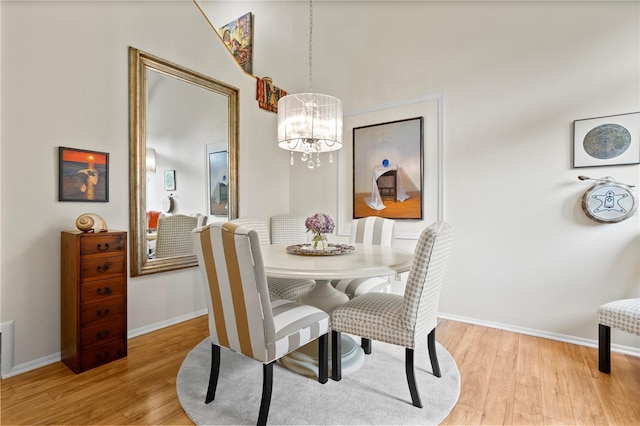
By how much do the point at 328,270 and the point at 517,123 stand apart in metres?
2.34

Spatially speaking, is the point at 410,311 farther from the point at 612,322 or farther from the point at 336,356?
the point at 612,322

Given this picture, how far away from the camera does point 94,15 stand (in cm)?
237

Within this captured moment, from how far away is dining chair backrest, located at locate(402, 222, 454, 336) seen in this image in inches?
62.0

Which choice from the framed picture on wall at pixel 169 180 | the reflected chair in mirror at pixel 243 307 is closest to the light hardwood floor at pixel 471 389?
the reflected chair in mirror at pixel 243 307

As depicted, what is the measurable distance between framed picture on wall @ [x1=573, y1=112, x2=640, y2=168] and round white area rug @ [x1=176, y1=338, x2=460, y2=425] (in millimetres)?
1939

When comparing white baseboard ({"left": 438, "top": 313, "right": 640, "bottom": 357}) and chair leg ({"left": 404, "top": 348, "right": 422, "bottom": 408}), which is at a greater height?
chair leg ({"left": 404, "top": 348, "right": 422, "bottom": 408})

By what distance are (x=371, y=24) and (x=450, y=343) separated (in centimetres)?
338

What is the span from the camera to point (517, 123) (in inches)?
110

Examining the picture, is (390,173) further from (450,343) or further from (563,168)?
(450,343)

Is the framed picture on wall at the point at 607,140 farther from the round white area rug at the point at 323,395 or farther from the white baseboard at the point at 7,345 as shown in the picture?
the white baseboard at the point at 7,345

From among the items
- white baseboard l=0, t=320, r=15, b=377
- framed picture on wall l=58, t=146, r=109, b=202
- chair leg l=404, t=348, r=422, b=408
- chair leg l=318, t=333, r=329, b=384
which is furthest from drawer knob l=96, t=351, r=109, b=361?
chair leg l=404, t=348, r=422, b=408

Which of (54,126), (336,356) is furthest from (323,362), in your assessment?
(54,126)

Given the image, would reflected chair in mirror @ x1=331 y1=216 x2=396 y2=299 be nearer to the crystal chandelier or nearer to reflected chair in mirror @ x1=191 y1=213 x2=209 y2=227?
the crystal chandelier

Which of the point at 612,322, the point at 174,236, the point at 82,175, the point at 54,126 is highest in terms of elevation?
the point at 54,126
